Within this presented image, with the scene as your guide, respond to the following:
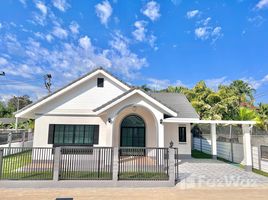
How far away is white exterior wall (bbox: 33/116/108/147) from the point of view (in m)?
12.3

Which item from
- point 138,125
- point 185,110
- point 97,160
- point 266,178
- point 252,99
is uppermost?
point 252,99

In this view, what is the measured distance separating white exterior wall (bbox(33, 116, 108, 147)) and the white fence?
9.08 m

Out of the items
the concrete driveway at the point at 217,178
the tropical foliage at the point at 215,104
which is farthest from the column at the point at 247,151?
the tropical foliage at the point at 215,104

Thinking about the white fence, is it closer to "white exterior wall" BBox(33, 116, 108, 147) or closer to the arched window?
the arched window

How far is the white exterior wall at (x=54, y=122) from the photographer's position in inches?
485

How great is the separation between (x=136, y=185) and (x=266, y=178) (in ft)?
21.3

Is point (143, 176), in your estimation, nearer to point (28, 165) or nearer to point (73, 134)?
point (28, 165)

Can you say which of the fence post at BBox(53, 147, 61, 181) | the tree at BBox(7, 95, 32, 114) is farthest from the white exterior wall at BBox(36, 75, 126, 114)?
the tree at BBox(7, 95, 32, 114)

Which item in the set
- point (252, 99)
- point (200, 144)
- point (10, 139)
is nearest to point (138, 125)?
point (200, 144)

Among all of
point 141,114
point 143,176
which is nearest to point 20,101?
point 141,114

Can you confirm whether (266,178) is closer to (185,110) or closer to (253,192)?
(253,192)

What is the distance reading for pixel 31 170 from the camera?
8.53 meters

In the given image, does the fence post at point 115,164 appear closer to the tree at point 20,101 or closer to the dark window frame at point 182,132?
the dark window frame at point 182,132

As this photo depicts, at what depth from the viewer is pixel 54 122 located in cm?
1267
